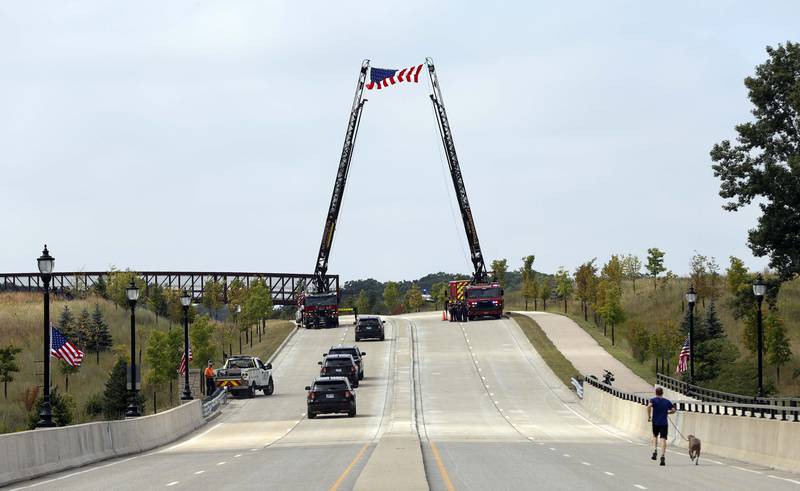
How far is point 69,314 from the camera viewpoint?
4158 inches

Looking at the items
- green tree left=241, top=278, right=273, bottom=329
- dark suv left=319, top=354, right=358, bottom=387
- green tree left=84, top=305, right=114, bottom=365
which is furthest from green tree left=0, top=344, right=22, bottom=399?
dark suv left=319, top=354, right=358, bottom=387

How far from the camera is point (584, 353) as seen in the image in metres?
83.8

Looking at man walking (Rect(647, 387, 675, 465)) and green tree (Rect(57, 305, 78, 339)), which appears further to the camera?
green tree (Rect(57, 305, 78, 339))

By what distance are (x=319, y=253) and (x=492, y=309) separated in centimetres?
2132

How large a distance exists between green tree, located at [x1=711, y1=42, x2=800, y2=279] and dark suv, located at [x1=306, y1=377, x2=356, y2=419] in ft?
111

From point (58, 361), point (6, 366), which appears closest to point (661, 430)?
point (6, 366)

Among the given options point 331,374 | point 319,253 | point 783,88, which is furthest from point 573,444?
point 319,253

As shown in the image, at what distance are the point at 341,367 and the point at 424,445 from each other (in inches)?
1098

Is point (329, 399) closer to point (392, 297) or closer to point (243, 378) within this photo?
point (243, 378)

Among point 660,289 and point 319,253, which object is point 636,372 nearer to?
point 319,253

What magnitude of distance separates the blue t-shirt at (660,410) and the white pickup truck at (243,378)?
3601cm

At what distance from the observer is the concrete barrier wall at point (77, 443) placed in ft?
82.5

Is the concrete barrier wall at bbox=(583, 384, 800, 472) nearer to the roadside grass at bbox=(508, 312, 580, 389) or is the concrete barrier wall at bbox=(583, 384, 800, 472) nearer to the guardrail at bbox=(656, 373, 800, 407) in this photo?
the guardrail at bbox=(656, 373, 800, 407)

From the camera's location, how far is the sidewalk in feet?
227
